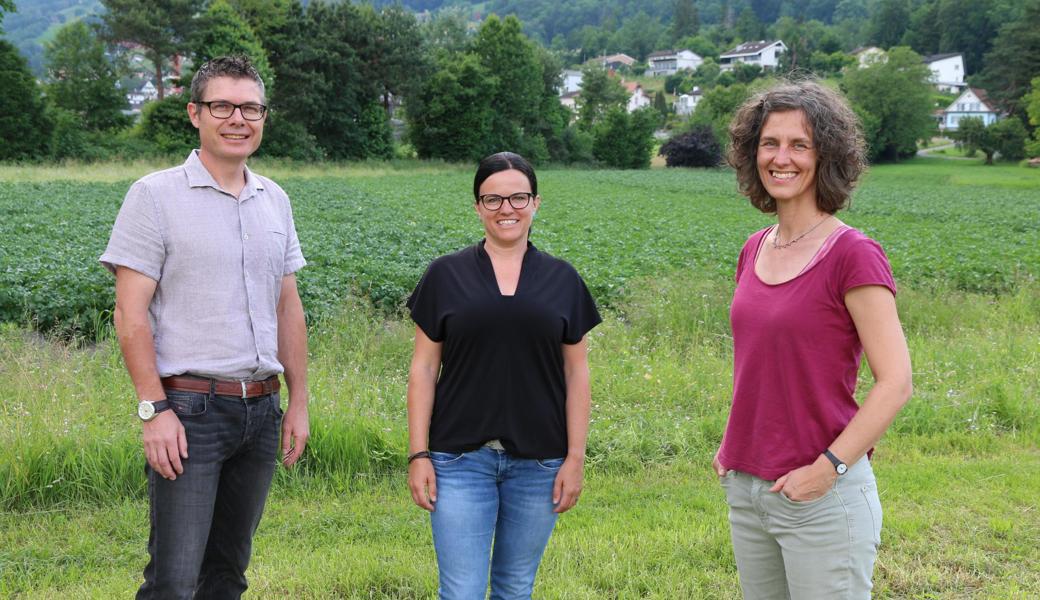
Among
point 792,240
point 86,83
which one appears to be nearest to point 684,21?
point 86,83

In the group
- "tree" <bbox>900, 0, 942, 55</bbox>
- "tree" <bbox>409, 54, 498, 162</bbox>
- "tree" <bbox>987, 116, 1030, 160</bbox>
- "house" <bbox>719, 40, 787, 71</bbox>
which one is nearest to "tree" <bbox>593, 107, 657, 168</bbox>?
"tree" <bbox>409, 54, 498, 162</bbox>

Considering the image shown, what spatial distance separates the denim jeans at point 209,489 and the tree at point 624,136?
65.5 meters

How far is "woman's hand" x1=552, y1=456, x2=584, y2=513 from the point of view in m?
2.94

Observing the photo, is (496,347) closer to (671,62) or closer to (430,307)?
(430,307)

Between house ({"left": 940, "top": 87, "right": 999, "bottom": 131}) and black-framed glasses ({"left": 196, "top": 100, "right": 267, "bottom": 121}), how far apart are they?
107 meters

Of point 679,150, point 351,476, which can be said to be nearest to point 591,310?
point 351,476

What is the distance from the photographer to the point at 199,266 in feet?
9.42

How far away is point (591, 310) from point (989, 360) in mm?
6616

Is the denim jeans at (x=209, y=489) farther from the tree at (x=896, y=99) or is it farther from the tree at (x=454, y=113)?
the tree at (x=896, y=99)

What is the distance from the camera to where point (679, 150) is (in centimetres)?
6669

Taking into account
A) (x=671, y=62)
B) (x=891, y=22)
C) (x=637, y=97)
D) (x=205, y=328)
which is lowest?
(x=205, y=328)

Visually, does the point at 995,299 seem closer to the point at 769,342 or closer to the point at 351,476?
the point at 351,476

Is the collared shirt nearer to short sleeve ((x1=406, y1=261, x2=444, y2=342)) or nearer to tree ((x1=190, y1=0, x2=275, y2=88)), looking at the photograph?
short sleeve ((x1=406, y1=261, x2=444, y2=342))

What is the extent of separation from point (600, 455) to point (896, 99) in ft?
268
